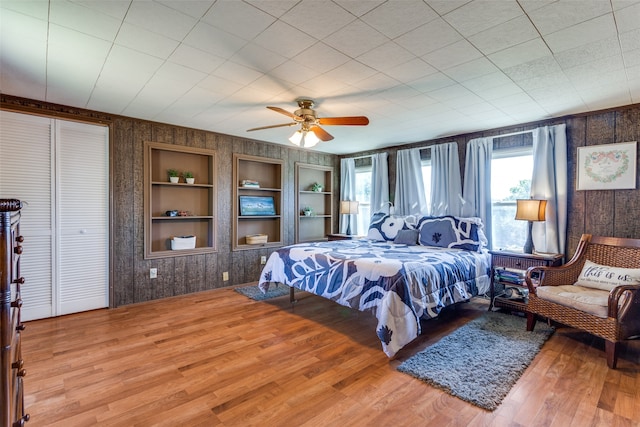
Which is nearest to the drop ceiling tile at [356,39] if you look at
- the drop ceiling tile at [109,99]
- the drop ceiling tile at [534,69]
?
the drop ceiling tile at [534,69]

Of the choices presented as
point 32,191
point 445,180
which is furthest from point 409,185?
point 32,191

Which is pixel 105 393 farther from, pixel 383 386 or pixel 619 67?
pixel 619 67

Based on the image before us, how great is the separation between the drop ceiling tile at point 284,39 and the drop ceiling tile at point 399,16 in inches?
16.9

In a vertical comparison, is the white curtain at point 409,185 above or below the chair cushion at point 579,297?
above

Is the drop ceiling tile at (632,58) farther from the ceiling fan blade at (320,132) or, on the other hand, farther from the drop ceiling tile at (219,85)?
the drop ceiling tile at (219,85)

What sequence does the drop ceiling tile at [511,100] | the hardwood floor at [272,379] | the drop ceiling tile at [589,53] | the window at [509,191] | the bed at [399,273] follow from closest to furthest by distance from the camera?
the hardwood floor at [272,379]
the drop ceiling tile at [589,53]
the bed at [399,273]
the drop ceiling tile at [511,100]
the window at [509,191]

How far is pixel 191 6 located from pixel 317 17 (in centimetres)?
70

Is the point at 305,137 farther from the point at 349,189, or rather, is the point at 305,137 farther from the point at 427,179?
the point at 349,189

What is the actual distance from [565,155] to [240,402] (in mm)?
4139

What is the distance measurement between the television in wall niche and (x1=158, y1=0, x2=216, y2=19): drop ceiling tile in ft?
11.1

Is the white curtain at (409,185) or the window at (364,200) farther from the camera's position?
the window at (364,200)

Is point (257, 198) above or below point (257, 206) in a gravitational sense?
above

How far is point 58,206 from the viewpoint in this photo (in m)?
3.42

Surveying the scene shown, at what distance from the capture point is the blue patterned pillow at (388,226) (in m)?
4.63
